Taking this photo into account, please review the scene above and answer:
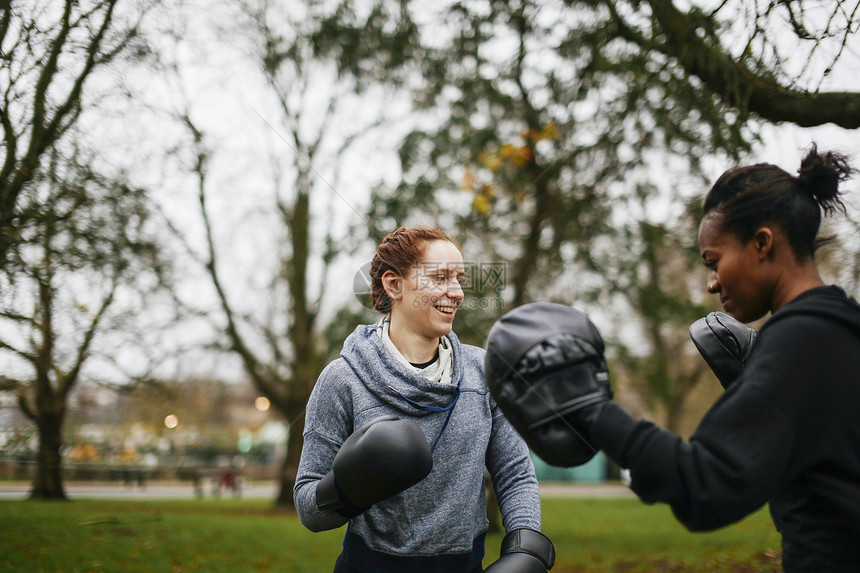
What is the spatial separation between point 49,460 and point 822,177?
5.27m

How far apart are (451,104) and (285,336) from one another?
5738mm

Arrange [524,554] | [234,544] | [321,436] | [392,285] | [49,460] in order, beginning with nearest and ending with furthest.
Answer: [524,554] → [321,436] → [392,285] → [49,460] → [234,544]

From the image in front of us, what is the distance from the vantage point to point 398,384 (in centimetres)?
217

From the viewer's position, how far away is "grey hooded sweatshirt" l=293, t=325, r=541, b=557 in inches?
81.6

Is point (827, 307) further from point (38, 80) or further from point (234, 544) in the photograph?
point (234, 544)

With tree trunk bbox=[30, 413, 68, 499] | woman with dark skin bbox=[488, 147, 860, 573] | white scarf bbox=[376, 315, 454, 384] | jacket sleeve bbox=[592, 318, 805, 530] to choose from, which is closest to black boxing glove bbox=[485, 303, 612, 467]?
woman with dark skin bbox=[488, 147, 860, 573]

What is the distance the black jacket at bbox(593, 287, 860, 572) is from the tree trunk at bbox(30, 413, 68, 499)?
4.64 m

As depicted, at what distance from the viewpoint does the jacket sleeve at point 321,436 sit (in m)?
2.04

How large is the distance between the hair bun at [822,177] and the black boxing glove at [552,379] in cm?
68

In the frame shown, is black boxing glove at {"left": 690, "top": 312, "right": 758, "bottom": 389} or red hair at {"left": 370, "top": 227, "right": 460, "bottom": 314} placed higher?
red hair at {"left": 370, "top": 227, "right": 460, "bottom": 314}

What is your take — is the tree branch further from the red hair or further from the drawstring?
the drawstring

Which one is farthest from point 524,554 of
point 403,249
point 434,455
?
point 403,249

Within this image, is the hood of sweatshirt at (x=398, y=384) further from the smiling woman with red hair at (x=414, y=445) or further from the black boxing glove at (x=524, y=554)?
the black boxing glove at (x=524, y=554)

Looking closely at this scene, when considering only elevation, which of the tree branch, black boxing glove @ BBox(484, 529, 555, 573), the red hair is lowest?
black boxing glove @ BBox(484, 529, 555, 573)
